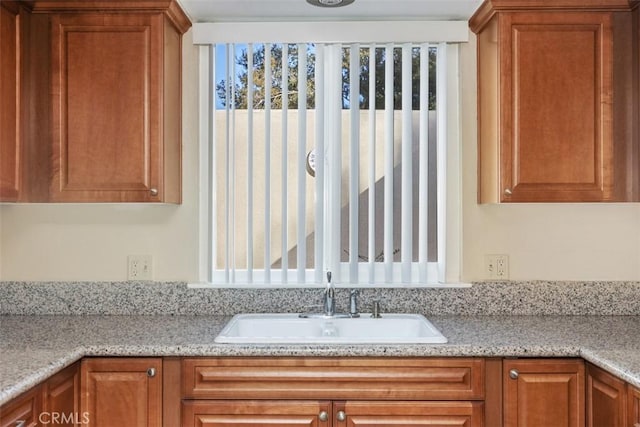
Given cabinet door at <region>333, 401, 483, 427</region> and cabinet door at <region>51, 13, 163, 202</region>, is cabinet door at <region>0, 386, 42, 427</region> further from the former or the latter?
cabinet door at <region>333, 401, 483, 427</region>

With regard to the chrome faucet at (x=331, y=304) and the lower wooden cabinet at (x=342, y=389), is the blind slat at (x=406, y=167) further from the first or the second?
the lower wooden cabinet at (x=342, y=389)

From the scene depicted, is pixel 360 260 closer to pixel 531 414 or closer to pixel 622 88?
pixel 531 414

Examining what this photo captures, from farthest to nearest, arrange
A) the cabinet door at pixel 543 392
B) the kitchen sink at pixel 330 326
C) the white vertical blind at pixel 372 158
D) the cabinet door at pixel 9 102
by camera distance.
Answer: the white vertical blind at pixel 372 158 → the kitchen sink at pixel 330 326 → the cabinet door at pixel 9 102 → the cabinet door at pixel 543 392

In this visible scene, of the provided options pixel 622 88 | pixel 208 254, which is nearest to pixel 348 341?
pixel 208 254

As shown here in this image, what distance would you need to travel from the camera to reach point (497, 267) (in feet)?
7.21

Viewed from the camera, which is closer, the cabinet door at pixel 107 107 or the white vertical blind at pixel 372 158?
the cabinet door at pixel 107 107

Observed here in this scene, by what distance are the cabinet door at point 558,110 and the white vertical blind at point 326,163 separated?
357mm

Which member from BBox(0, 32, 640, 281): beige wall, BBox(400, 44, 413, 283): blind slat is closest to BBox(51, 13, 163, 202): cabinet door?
BBox(0, 32, 640, 281): beige wall

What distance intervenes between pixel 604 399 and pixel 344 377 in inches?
31.3

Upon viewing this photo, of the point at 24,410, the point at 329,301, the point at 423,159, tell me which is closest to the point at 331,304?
the point at 329,301

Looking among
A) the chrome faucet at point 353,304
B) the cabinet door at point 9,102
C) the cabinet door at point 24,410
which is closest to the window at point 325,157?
the chrome faucet at point 353,304

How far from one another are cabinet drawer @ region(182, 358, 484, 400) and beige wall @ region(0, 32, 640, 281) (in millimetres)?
659

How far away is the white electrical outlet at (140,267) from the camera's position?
220 centimetres

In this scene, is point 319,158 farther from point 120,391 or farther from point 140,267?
point 120,391
